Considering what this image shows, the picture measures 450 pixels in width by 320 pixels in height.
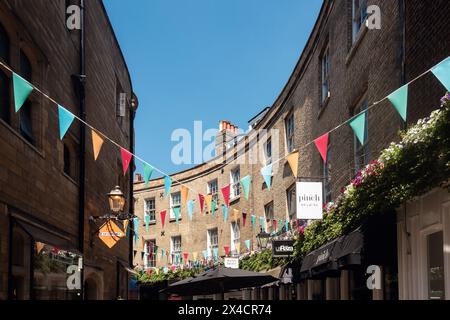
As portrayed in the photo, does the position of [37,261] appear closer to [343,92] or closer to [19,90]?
[19,90]

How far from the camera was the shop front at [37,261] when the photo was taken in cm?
813

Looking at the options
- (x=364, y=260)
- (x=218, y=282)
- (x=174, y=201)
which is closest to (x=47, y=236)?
(x=218, y=282)

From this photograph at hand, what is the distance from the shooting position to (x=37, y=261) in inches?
343

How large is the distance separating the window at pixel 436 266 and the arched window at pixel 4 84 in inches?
235

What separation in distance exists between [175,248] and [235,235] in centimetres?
672

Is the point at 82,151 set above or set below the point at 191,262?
above

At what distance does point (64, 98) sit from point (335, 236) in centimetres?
569

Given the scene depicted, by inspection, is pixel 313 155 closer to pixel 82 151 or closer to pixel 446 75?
pixel 82 151

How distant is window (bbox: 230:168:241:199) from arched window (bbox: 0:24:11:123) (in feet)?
61.8

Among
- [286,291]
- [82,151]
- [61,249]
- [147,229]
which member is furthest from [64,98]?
[147,229]

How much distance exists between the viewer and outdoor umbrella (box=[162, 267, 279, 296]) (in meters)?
10.6

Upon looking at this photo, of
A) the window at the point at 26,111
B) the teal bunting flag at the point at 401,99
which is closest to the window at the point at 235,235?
the window at the point at 26,111

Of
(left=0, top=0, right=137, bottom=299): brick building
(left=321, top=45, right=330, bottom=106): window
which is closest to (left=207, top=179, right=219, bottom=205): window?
(left=0, top=0, right=137, bottom=299): brick building
